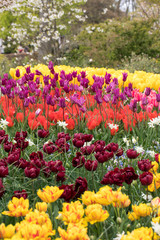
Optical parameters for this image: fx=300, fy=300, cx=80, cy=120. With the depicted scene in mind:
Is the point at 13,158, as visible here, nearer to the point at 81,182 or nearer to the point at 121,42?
the point at 81,182

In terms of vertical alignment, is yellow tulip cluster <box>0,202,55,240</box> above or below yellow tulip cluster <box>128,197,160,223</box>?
above

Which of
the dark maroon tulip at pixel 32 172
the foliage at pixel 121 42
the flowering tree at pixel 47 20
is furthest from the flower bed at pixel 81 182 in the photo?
the flowering tree at pixel 47 20

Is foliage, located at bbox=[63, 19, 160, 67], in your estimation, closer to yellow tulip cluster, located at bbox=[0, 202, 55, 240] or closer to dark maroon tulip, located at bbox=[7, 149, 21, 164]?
dark maroon tulip, located at bbox=[7, 149, 21, 164]

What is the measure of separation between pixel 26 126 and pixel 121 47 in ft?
32.3

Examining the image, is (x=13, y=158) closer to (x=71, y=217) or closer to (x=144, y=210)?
(x=71, y=217)

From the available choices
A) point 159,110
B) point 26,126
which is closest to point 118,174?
point 26,126

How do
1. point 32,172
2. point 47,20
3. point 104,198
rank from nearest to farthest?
1. point 104,198
2. point 32,172
3. point 47,20

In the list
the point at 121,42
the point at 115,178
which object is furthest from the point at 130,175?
the point at 121,42

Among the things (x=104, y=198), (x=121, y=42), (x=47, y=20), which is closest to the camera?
(x=104, y=198)

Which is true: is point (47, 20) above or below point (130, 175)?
above

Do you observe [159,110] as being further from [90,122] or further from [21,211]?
[21,211]

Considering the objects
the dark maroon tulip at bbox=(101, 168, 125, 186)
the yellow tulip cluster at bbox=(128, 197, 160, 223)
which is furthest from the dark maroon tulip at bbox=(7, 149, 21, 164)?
the yellow tulip cluster at bbox=(128, 197, 160, 223)

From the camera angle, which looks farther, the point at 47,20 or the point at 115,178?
the point at 47,20

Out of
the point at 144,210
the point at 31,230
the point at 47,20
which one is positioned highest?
the point at 47,20
